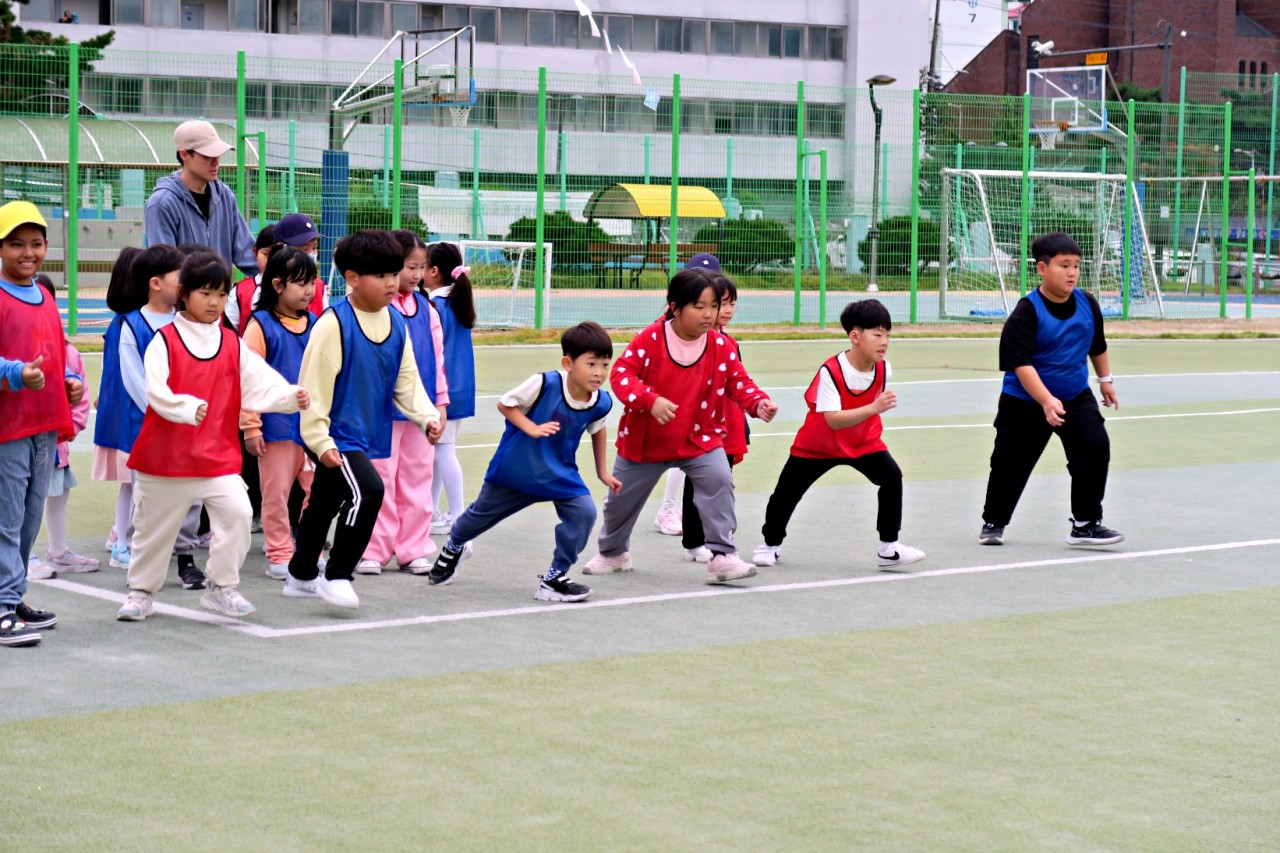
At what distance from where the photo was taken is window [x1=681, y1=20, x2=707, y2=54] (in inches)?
2297

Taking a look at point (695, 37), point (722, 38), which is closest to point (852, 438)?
point (695, 37)

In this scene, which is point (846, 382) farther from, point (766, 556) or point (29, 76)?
point (29, 76)

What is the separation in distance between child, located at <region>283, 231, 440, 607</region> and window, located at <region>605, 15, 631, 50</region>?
51.4 metres

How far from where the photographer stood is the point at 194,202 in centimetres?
803

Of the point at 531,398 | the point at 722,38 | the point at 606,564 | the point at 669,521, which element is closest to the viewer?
the point at 531,398

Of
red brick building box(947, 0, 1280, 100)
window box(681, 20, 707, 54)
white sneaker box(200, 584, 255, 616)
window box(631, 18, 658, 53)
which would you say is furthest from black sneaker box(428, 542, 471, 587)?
red brick building box(947, 0, 1280, 100)

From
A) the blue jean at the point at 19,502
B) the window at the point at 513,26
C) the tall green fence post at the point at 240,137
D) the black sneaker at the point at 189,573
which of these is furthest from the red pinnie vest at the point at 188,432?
the window at the point at 513,26

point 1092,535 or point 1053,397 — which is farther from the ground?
point 1053,397

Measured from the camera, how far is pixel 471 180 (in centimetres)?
2414

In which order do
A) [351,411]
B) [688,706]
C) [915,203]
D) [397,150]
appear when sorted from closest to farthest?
1. [688,706]
2. [351,411]
3. [397,150]
4. [915,203]

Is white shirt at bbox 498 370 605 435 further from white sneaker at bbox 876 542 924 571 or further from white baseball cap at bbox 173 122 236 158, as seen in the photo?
white baseball cap at bbox 173 122 236 158

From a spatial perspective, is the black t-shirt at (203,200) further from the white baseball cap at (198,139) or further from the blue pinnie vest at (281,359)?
the blue pinnie vest at (281,359)

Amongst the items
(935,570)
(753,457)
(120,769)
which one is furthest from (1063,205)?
(120,769)

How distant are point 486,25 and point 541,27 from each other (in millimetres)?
1809
